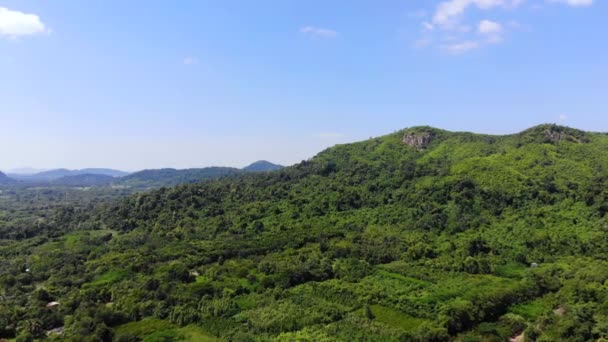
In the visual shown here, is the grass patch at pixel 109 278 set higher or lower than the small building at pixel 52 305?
higher

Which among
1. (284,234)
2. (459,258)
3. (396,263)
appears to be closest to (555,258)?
(459,258)

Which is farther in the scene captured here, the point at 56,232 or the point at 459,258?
the point at 56,232

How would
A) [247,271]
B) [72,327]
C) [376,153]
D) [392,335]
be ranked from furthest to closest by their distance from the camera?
[376,153] → [247,271] → [72,327] → [392,335]

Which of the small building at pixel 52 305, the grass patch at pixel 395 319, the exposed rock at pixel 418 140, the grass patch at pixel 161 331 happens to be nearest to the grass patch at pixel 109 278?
the small building at pixel 52 305

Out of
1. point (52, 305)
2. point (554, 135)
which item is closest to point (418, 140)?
point (554, 135)

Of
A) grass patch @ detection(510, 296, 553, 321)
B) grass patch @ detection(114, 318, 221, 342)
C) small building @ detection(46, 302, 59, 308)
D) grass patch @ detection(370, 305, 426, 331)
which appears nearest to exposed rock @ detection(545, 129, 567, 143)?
grass patch @ detection(510, 296, 553, 321)

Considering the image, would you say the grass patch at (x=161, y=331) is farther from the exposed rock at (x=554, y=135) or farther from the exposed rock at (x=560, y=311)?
the exposed rock at (x=554, y=135)

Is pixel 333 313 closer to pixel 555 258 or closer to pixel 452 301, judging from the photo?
pixel 452 301
